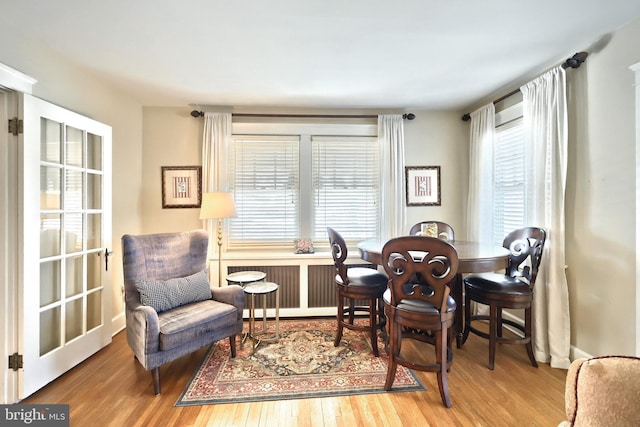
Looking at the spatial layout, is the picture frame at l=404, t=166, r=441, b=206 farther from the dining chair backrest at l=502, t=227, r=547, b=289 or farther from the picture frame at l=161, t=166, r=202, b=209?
the picture frame at l=161, t=166, r=202, b=209

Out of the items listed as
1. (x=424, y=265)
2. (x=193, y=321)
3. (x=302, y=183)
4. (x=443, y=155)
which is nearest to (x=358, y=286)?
(x=424, y=265)

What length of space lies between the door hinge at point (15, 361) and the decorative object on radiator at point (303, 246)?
7.72 feet

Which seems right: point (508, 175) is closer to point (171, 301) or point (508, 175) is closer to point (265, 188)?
point (265, 188)

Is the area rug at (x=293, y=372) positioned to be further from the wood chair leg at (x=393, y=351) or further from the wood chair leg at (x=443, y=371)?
the wood chair leg at (x=443, y=371)

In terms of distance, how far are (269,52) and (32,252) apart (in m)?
2.27

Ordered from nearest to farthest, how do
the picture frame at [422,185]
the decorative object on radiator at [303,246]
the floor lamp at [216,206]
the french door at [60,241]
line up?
the french door at [60,241]
the floor lamp at [216,206]
the decorative object on radiator at [303,246]
the picture frame at [422,185]

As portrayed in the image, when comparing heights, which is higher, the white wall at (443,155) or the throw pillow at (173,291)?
the white wall at (443,155)

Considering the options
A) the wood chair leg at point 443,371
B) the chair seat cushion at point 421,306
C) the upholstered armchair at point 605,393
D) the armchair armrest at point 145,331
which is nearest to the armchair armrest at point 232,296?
the armchair armrest at point 145,331

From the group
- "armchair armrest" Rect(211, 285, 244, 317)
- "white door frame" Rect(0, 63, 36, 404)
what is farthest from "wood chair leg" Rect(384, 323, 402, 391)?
"white door frame" Rect(0, 63, 36, 404)

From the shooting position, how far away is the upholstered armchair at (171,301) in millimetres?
1921

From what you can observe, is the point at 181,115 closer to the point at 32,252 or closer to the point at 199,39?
the point at 199,39

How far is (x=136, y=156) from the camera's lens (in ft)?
10.5

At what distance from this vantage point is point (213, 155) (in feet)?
10.6

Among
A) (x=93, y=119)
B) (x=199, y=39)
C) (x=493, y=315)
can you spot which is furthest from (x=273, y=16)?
(x=493, y=315)
